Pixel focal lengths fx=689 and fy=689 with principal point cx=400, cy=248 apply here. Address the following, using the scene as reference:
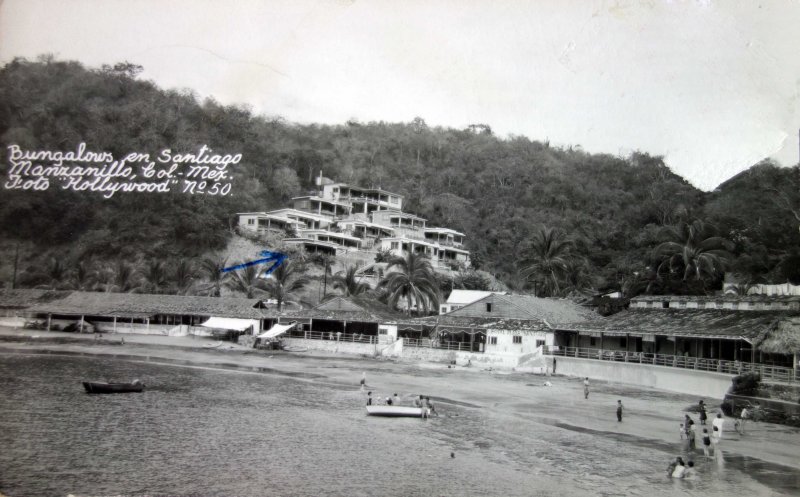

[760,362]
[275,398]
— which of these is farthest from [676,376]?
[275,398]

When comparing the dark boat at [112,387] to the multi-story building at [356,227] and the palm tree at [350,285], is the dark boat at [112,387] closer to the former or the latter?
the palm tree at [350,285]

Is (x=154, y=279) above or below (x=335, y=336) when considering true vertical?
above

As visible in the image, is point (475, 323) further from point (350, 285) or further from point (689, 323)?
point (350, 285)

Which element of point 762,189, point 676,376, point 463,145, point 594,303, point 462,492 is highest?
point 463,145

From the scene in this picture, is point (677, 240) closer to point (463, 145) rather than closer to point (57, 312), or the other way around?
point (57, 312)

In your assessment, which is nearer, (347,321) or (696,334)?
(696,334)

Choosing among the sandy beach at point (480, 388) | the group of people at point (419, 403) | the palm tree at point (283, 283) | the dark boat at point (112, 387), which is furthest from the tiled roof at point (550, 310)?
the dark boat at point (112, 387)

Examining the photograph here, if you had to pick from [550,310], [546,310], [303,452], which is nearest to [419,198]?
[550,310]
